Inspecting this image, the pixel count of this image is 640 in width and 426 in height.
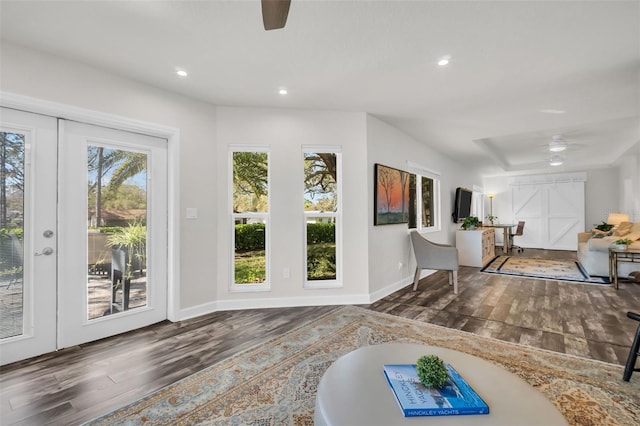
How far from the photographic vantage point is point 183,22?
6.79 ft

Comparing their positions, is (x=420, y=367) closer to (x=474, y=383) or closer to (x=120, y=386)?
(x=474, y=383)

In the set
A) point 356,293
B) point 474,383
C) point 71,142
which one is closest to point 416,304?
point 356,293

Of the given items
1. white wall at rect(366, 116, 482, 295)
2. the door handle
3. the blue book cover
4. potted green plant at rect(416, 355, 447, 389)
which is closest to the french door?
the door handle

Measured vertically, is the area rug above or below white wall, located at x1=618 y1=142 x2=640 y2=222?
below

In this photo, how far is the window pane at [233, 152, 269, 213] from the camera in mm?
3742

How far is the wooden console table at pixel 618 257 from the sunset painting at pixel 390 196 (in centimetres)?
324

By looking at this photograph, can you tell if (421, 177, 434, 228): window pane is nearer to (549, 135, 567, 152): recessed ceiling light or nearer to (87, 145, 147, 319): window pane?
(549, 135, 567, 152): recessed ceiling light

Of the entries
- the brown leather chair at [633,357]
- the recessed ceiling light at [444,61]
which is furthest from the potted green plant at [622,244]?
the recessed ceiling light at [444,61]

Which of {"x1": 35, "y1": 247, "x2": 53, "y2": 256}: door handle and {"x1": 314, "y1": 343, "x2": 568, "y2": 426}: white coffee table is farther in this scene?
{"x1": 35, "y1": 247, "x2": 53, "y2": 256}: door handle

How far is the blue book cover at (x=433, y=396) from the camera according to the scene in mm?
1118

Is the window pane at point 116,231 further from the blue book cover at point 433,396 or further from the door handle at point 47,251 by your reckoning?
the blue book cover at point 433,396

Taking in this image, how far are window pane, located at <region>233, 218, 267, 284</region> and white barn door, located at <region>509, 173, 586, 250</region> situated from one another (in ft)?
31.2

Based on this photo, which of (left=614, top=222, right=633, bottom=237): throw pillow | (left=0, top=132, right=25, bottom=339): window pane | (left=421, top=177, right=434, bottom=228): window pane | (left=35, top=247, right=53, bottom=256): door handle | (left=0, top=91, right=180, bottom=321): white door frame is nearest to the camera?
(left=0, top=132, right=25, bottom=339): window pane

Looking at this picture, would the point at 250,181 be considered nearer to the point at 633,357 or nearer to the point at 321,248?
the point at 321,248
